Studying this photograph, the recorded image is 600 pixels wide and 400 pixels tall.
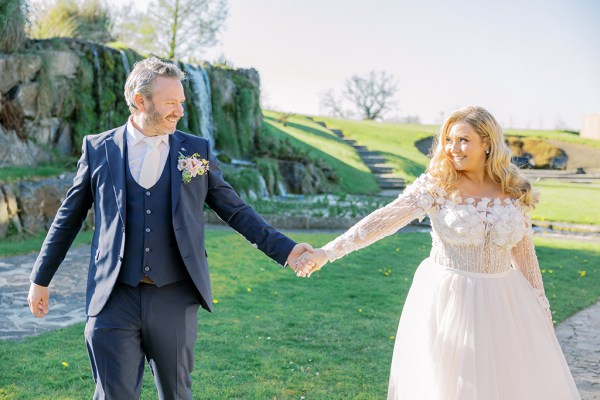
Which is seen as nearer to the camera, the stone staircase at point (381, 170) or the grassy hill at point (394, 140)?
the stone staircase at point (381, 170)

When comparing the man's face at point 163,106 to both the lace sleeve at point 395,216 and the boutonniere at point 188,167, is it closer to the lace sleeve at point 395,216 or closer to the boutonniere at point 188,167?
the boutonniere at point 188,167

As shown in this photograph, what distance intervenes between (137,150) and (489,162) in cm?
191

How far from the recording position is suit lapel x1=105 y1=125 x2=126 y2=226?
316 centimetres

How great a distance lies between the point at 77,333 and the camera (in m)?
6.14

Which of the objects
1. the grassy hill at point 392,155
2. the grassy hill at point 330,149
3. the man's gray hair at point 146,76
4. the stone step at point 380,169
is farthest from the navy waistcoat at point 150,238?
the stone step at point 380,169

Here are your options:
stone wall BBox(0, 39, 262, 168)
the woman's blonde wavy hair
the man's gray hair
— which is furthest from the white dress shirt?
stone wall BBox(0, 39, 262, 168)

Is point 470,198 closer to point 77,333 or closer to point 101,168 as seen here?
point 101,168

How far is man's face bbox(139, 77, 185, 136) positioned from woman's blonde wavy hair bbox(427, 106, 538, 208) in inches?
58.6

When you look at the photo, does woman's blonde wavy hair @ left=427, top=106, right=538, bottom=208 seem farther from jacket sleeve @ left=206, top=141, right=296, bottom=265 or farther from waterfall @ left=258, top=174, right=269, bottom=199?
waterfall @ left=258, top=174, right=269, bottom=199

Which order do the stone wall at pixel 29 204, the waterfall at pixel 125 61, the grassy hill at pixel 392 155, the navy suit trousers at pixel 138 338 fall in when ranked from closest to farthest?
the navy suit trousers at pixel 138 338
the stone wall at pixel 29 204
the waterfall at pixel 125 61
the grassy hill at pixel 392 155

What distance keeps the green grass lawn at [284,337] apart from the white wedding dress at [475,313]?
136 centimetres

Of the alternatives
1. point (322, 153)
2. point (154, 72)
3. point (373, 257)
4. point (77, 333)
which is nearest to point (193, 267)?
point (154, 72)

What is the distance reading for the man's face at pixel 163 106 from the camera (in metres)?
3.20

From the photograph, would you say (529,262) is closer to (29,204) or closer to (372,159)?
(29,204)
